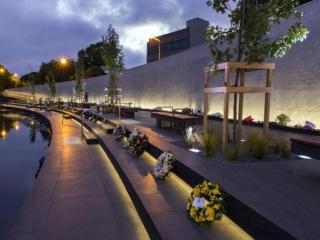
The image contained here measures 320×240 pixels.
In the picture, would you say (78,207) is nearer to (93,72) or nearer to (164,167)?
(164,167)

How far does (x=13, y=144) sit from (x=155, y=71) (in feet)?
Result: 41.9

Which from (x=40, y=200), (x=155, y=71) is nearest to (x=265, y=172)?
(x=40, y=200)

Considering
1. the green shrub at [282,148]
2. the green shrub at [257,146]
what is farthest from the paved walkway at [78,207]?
the green shrub at [282,148]

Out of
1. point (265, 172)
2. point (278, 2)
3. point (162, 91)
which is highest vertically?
point (278, 2)

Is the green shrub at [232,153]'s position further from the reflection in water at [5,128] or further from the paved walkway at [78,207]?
the reflection in water at [5,128]

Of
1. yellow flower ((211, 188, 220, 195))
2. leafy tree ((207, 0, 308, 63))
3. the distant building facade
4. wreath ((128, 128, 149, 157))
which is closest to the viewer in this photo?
yellow flower ((211, 188, 220, 195))

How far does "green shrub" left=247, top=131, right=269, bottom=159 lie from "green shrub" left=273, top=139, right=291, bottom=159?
1.23ft

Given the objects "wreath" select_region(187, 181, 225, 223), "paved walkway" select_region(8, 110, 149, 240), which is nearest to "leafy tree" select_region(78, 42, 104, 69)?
"paved walkway" select_region(8, 110, 149, 240)

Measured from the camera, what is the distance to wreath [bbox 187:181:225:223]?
12.1 ft

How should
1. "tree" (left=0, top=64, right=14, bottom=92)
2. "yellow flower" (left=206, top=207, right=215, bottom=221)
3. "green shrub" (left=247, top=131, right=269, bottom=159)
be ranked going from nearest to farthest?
"yellow flower" (left=206, top=207, right=215, bottom=221) < "green shrub" (left=247, top=131, right=269, bottom=159) < "tree" (left=0, top=64, right=14, bottom=92)

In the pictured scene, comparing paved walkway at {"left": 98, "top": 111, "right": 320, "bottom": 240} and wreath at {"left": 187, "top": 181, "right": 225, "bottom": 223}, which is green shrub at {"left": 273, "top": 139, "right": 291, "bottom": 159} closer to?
paved walkway at {"left": 98, "top": 111, "right": 320, "bottom": 240}

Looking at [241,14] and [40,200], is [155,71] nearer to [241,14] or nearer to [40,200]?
[241,14]

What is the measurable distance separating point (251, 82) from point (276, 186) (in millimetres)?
10066

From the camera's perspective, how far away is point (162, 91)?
2359cm
